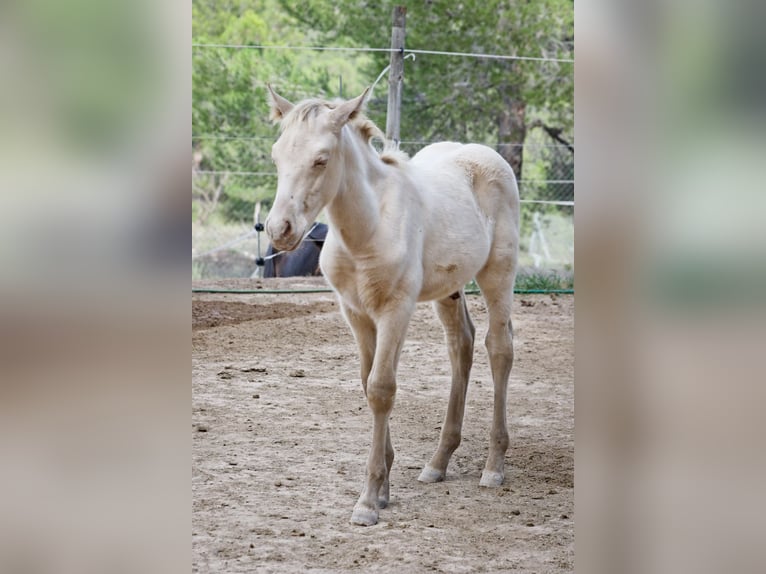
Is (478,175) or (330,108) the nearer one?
(330,108)

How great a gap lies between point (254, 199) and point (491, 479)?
11.6 m

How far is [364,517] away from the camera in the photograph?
3467 millimetres

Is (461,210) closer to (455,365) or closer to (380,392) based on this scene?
(455,365)

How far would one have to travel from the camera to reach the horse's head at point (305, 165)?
3.13 m

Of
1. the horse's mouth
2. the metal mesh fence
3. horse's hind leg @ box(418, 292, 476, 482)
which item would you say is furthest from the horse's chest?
the metal mesh fence

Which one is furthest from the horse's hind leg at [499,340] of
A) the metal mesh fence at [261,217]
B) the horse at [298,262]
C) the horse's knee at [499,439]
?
the metal mesh fence at [261,217]

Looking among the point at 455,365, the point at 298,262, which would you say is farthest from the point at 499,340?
the point at 298,262

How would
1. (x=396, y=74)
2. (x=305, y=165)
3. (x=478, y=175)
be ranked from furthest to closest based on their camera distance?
(x=396, y=74), (x=478, y=175), (x=305, y=165)

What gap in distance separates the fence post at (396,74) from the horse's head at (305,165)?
16.3 ft

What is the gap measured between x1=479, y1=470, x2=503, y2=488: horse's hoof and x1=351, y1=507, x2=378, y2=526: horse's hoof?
27.8 inches
